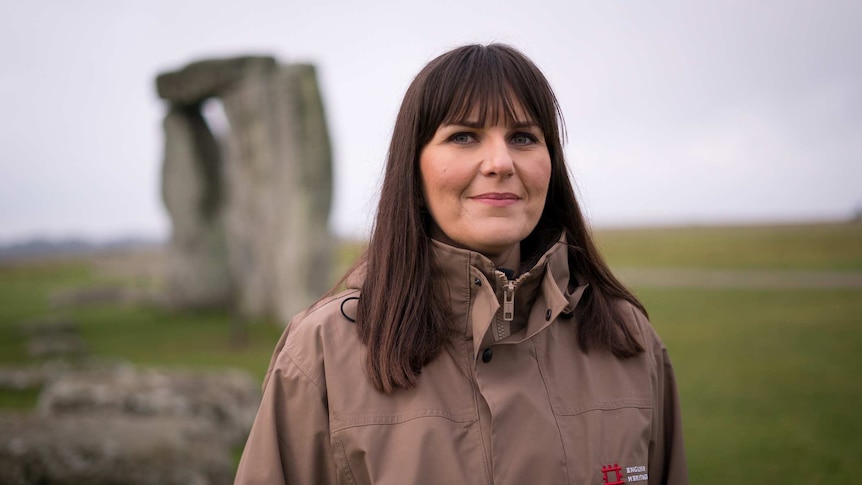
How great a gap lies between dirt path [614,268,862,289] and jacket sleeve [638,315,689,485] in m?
10.4

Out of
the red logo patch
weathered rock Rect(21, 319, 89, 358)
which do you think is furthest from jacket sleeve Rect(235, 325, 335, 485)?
weathered rock Rect(21, 319, 89, 358)

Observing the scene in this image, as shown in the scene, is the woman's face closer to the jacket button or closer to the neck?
the neck

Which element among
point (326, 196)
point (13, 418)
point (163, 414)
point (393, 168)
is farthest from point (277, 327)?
point (393, 168)

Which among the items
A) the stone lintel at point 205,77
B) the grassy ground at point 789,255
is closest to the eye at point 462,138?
the stone lintel at point 205,77

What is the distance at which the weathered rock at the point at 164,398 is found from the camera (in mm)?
4848

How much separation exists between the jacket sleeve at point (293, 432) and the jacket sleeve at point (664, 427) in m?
0.78

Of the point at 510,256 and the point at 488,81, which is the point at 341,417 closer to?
the point at 510,256

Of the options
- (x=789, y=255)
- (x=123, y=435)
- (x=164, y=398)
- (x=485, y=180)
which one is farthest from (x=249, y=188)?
(x=789, y=255)

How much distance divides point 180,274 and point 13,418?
8632mm

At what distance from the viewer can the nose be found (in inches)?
63.3

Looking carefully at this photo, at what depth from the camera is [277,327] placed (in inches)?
388

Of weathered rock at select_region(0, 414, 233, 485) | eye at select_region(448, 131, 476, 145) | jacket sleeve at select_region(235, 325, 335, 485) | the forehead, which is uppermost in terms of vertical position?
the forehead

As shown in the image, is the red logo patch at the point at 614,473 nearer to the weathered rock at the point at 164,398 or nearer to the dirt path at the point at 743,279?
the weathered rock at the point at 164,398

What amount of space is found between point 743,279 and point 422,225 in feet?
50.7
